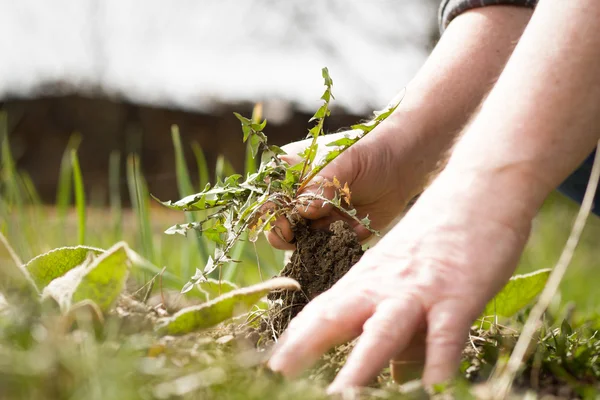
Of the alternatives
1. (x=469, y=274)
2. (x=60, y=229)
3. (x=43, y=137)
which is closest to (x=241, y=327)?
(x=469, y=274)

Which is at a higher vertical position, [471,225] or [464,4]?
[464,4]

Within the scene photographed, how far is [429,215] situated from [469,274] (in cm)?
12

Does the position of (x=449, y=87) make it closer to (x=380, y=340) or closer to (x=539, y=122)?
(x=539, y=122)

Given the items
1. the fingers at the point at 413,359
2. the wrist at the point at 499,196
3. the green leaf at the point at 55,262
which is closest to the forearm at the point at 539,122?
the wrist at the point at 499,196

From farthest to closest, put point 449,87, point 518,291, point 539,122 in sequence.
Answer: point 449,87 < point 518,291 < point 539,122

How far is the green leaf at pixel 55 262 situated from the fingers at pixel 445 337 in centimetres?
65

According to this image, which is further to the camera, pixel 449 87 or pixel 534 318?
pixel 449 87

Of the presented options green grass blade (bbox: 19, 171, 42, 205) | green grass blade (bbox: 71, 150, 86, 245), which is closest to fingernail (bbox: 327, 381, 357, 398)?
green grass blade (bbox: 71, 150, 86, 245)

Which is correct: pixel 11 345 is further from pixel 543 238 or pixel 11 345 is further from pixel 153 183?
pixel 153 183

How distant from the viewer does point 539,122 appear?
2.88 ft

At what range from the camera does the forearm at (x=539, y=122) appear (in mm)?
850

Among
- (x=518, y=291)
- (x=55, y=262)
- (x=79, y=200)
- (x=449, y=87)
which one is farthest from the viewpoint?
(x=79, y=200)

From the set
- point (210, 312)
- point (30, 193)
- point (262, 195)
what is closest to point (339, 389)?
point (210, 312)

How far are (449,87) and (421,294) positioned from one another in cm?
88
